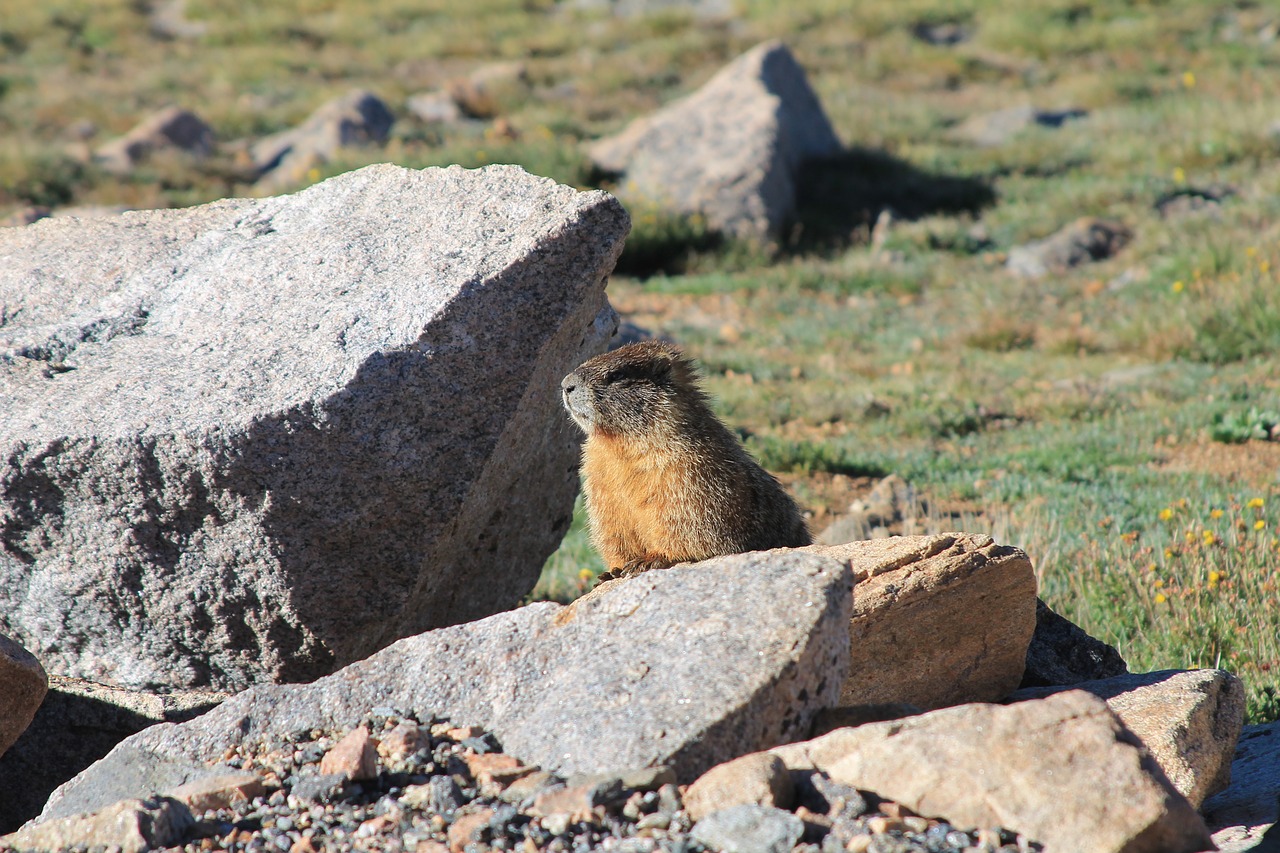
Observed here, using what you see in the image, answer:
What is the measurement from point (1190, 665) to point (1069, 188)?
1188cm

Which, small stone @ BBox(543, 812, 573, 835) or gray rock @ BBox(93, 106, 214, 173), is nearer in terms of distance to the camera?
small stone @ BBox(543, 812, 573, 835)

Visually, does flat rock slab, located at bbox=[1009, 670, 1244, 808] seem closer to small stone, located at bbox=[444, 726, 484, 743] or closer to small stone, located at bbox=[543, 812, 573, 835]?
small stone, located at bbox=[543, 812, 573, 835]

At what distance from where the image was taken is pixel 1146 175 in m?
15.8

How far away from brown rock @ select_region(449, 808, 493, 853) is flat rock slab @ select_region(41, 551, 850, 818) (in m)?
0.29

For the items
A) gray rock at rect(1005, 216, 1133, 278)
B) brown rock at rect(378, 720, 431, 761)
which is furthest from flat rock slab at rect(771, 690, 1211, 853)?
gray rock at rect(1005, 216, 1133, 278)

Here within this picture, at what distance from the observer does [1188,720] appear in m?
3.80

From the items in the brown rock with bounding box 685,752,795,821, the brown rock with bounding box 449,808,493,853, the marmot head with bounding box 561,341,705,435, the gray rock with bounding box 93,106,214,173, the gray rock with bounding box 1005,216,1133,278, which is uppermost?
the marmot head with bounding box 561,341,705,435

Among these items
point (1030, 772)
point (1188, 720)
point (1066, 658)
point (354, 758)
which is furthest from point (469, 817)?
point (1066, 658)

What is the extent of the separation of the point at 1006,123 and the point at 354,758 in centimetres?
1864

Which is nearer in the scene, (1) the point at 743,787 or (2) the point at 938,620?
(1) the point at 743,787

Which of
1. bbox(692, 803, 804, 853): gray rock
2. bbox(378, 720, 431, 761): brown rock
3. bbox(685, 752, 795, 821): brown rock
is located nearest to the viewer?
bbox(692, 803, 804, 853): gray rock

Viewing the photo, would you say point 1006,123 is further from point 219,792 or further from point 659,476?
point 219,792

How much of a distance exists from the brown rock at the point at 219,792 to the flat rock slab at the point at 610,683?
0.26 m

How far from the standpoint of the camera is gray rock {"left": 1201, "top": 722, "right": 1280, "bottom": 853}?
11.2 ft
